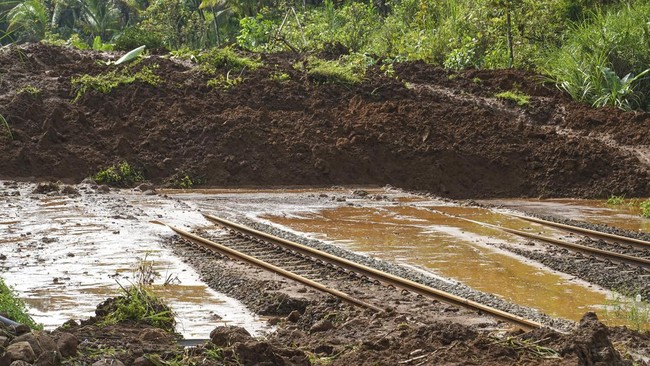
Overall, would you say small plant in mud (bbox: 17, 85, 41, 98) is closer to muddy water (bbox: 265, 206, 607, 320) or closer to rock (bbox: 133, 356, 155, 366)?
muddy water (bbox: 265, 206, 607, 320)

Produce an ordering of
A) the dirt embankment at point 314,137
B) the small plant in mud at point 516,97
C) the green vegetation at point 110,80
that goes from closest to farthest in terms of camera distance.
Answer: the dirt embankment at point 314,137 → the green vegetation at point 110,80 → the small plant in mud at point 516,97

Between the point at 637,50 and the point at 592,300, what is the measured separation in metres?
15.5

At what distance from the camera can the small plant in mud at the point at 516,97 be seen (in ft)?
84.5

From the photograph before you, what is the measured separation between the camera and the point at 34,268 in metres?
12.8

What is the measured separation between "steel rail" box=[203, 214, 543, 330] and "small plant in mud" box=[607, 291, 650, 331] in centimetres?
121

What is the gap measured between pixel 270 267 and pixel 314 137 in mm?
10796

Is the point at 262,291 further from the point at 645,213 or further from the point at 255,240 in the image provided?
the point at 645,213

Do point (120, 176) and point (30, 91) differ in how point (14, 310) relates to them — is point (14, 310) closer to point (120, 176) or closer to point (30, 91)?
point (120, 176)

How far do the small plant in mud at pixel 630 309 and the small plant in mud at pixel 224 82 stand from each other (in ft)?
49.6

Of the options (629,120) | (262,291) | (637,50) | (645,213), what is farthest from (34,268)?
(637,50)

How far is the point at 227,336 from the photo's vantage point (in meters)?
7.73

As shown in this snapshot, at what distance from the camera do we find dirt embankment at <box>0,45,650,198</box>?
872 inches

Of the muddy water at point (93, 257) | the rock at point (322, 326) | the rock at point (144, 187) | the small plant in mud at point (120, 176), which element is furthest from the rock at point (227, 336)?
the small plant in mud at point (120, 176)

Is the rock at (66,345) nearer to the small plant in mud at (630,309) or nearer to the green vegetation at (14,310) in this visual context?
the green vegetation at (14,310)
